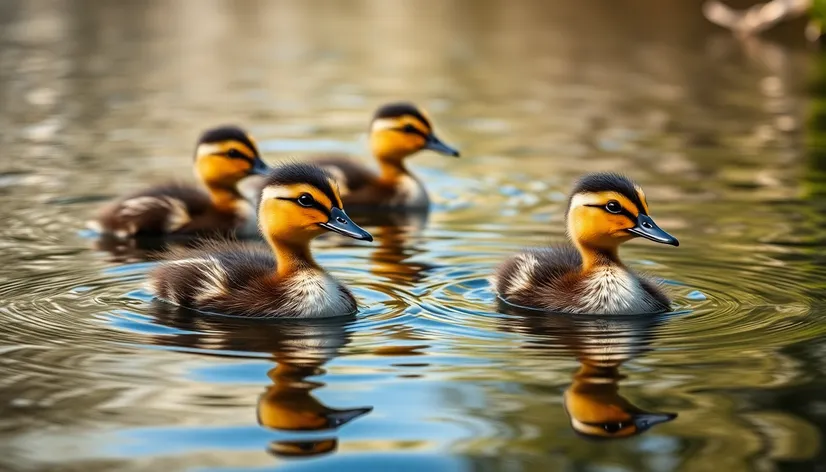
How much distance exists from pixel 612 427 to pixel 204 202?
6.20m

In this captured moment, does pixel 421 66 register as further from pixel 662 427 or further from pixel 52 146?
pixel 662 427

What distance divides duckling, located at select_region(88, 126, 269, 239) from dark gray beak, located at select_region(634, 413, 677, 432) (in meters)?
5.56

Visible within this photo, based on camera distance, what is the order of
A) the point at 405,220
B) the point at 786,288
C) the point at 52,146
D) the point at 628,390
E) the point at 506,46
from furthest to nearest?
the point at 506,46 < the point at 52,146 < the point at 405,220 < the point at 786,288 < the point at 628,390

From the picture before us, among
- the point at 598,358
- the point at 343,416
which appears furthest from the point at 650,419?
the point at 343,416

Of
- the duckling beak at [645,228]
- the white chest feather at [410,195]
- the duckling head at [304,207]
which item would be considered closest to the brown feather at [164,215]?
the white chest feather at [410,195]

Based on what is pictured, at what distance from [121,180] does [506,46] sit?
19.4 m

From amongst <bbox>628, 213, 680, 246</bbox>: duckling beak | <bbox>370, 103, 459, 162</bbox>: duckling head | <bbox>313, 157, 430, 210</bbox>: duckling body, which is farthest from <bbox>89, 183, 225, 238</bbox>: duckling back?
<bbox>628, 213, 680, 246</bbox>: duckling beak

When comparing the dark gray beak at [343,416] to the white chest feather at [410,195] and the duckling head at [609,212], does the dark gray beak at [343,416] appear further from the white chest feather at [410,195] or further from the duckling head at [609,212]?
the white chest feather at [410,195]

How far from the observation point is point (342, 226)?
337 inches

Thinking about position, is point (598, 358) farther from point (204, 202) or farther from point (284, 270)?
point (204, 202)

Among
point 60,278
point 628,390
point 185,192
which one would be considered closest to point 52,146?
point 185,192

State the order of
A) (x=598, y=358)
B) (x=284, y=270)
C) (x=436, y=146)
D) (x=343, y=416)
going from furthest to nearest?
(x=436, y=146)
(x=284, y=270)
(x=598, y=358)
(x=343, y=416)

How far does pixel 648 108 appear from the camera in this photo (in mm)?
21562

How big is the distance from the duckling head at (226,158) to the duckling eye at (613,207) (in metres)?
4.15
